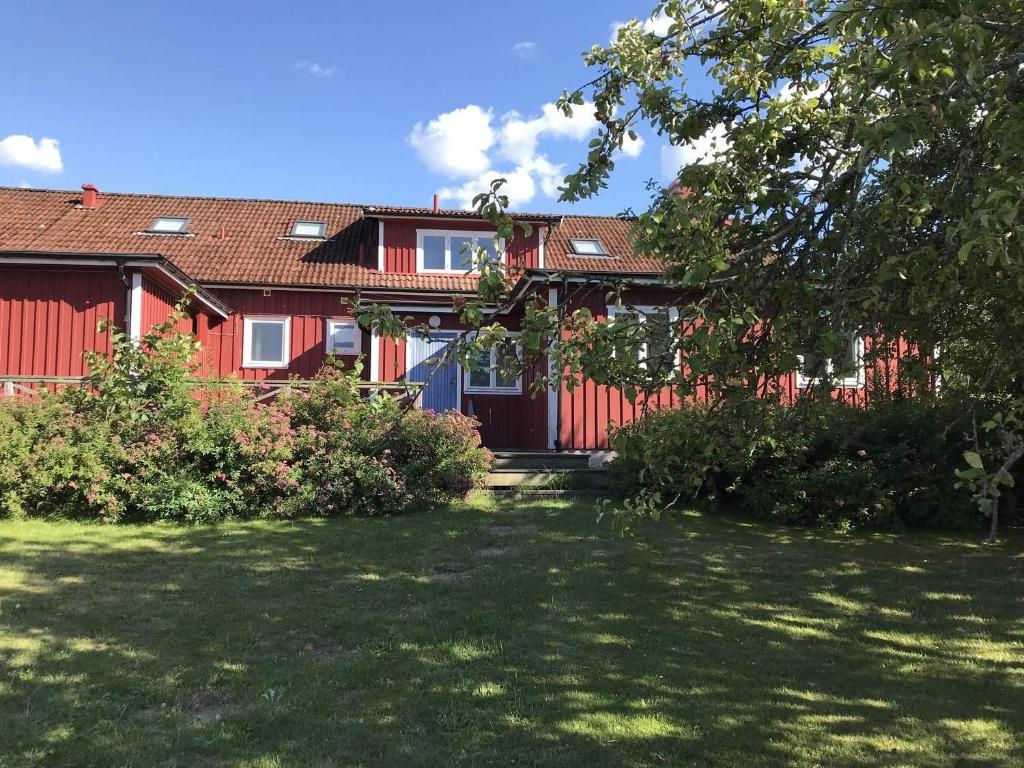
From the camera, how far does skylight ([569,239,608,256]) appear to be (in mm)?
16312

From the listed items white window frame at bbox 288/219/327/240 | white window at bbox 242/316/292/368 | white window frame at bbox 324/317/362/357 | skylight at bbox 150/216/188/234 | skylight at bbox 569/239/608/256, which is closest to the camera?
white window at bbox 242/316/292/368

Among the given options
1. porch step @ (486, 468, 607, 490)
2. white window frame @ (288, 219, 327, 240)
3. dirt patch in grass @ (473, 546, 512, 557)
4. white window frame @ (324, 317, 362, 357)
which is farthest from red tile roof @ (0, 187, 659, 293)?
dirt patch in grass @ (473, 546, 512, 557)

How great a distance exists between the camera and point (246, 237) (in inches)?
655

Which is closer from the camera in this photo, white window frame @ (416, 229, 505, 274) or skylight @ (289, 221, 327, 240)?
white window frame @ (416, 229, 505, 274)

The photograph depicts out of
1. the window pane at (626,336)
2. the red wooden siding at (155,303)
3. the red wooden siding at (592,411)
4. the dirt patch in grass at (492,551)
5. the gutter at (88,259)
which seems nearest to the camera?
the window pane at (626,336)

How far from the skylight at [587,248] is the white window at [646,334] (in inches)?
538

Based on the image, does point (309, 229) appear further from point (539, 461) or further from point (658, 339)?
point (658, 339)

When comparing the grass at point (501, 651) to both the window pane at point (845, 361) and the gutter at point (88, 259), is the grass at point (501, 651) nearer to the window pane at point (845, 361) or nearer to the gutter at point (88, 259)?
the window pane at point (845, 361)

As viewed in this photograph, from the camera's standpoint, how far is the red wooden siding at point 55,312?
1110 cm

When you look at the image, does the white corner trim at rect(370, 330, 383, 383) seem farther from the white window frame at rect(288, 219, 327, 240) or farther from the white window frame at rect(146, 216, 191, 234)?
the white window frame at rect(146, 216, 191, 234)

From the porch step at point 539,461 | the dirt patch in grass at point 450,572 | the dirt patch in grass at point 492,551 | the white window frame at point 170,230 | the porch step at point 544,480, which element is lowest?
the dirt patch in grass at point 450,572

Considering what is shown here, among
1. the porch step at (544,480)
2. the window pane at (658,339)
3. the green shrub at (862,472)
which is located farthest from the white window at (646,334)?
the porch step at (544,480)

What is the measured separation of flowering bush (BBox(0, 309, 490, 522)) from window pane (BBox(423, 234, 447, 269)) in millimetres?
6742

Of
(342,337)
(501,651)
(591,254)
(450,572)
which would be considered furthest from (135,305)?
(591,254)
